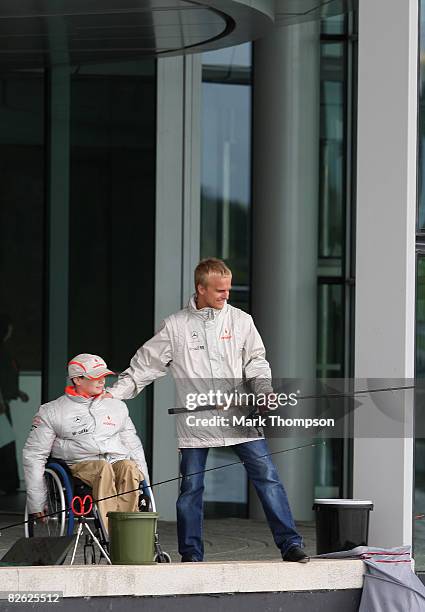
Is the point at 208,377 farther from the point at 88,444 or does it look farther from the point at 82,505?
the point at 82,505

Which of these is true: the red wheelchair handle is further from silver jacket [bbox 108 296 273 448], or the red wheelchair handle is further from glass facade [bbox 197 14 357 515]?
glass facade [bbox 197 14 357 515]

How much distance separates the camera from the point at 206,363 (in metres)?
8.07

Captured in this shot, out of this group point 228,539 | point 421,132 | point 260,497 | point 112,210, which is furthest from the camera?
point 112,210

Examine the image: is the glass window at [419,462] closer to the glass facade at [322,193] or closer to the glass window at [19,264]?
the glass facade at [322,193]

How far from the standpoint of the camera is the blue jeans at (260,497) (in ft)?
26.1

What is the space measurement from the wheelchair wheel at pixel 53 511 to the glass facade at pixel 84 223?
454 cm

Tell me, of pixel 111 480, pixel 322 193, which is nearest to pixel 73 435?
pixel 111 480

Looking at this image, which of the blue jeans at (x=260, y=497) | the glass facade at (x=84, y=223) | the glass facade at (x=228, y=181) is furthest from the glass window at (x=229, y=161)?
the blue jeans at (x=260, y=497)

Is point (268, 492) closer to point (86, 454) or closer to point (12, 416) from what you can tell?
point (86, 454)

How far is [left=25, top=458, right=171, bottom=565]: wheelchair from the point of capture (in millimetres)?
7570

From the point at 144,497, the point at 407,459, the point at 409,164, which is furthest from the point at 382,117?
the point at 144,497

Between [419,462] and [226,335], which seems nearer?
[226,335]

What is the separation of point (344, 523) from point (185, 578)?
107 centimetres

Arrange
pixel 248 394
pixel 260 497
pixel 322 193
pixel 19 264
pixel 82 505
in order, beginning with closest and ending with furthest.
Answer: pixel 82 505 → pixel 260 497 → pixel 248 394 → pixel 322 193 → pixel 19 264
